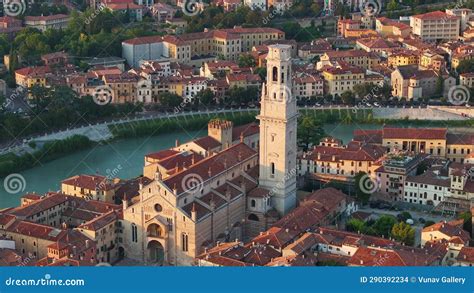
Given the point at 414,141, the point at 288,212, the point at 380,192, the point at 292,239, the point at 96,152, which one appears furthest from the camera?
the point at 96,152

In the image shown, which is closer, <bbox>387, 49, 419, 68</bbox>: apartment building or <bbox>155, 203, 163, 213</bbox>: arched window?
<bbox>155, 203, 163, 213</bbox>: arched window

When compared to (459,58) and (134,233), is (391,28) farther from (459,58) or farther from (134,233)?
(134,233)

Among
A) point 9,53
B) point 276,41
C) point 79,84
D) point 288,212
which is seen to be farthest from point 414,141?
point 9,53

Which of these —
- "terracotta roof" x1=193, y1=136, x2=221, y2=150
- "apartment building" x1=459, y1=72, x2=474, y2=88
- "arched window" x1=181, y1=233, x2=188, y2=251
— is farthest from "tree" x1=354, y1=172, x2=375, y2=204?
"apartment building" x1=459, y1=72, x2=474, y2=88

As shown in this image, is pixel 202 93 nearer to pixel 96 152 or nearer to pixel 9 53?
pixel 96 152

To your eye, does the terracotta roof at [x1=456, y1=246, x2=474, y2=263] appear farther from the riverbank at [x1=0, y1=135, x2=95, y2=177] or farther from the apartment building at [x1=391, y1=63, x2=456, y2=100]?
the apartment building at [x1=391, y1=63, x2=456, y2=100]

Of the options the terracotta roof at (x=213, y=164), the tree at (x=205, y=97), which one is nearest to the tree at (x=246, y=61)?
the tree at (x=205, y=97)

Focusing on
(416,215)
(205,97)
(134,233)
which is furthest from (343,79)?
(134,233)
